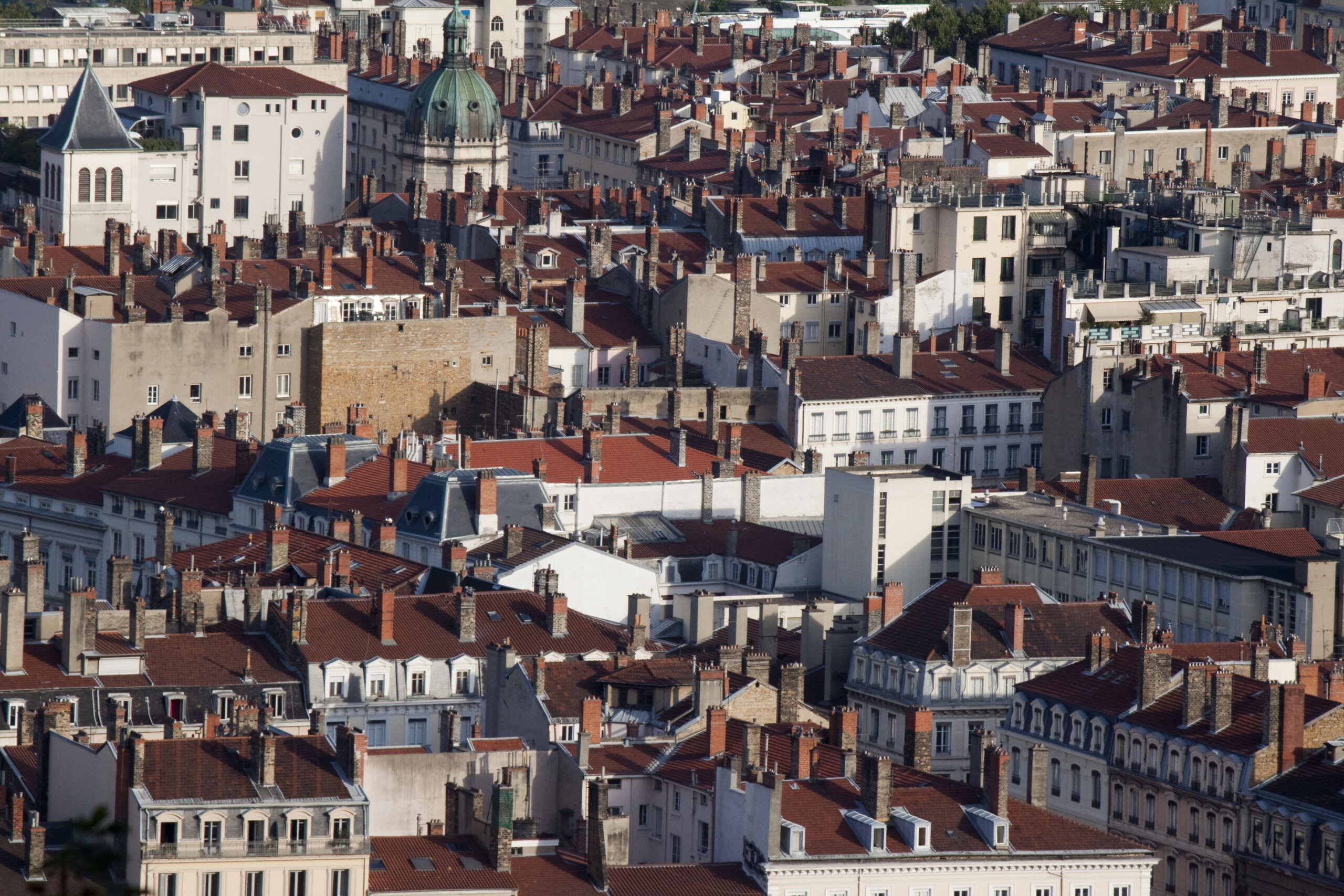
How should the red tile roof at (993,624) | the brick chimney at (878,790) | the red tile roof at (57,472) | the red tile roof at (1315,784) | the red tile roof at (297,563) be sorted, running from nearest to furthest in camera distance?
the brick chimney at (878,790) < the red tile roof at (1315,784) < the red tile roof at (993,624) < the red tile roof at (297,563) < the red tile roof at (57,472)

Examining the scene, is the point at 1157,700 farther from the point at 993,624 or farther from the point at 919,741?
the point at 993,624

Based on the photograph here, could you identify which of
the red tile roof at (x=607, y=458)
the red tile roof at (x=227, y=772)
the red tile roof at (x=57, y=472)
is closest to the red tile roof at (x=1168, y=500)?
the red tile roof at (x=607, y=458)

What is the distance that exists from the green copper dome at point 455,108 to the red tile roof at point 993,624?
84.2 meters

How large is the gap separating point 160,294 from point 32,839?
67110 millimetres

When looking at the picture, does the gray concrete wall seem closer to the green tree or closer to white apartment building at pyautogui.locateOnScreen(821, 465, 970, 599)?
white apartment building at pyautogui.locateOnScreen(821, 465, 970, 599)

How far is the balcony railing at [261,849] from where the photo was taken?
73250 millimetres

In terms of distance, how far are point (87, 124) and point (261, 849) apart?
99.5m

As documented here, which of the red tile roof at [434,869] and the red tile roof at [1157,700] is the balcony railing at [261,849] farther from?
the red tile roof at [1157,700]

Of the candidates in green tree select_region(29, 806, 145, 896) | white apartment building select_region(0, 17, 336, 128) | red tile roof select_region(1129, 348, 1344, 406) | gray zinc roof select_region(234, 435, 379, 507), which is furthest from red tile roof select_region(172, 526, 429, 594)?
white apartment building select_region(0, 17, 336, 128)

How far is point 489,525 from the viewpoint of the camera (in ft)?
359

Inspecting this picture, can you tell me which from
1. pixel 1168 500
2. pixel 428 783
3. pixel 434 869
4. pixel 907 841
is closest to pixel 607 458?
pixel 1168 500

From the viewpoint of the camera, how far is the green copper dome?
596 feet

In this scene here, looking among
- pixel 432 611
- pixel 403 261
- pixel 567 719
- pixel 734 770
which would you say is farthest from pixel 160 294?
pixel 734 770

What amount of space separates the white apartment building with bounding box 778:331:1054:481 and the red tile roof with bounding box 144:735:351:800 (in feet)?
188
